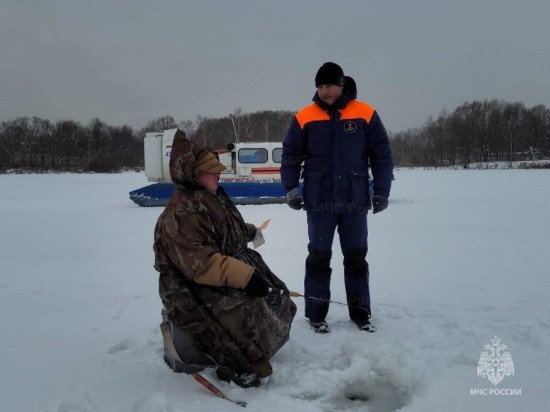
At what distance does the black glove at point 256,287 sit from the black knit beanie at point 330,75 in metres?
1.56

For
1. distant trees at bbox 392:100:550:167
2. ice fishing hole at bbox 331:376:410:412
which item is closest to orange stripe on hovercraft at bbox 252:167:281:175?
ice fishing hole at bbox 331:376:410:412

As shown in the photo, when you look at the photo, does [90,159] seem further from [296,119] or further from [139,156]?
[296,119]

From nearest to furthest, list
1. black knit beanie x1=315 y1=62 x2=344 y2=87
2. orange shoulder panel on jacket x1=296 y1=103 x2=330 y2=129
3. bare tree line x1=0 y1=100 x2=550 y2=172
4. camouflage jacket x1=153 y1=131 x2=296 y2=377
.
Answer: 1. camouflage jacket x1=153 y1=131 x2=296 y2=377
2. black knit beanie x1=315 y1=62 x2=344 y2=87
3. orange shoulder panel on jacket x1=296 y1=103 x2=330 y2=129
4. bare tree line x1=0 y1=100 x2=550 y2=172

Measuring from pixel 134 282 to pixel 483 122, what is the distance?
65606 mm

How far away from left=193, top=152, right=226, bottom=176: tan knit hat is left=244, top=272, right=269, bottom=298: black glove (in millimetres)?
622

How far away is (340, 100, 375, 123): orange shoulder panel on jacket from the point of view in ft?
10.6

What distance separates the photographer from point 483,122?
6128cm

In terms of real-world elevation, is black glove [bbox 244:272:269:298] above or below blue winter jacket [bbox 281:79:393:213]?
below

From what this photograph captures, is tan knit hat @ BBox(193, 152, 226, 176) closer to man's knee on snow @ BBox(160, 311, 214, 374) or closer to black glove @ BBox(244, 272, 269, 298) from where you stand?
black glove @ BBox(244, 272, 269, 298)

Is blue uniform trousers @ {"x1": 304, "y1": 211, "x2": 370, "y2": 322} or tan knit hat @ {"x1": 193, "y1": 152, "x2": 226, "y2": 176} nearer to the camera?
tan knit hat @ {"x1": 193, "y1": 152, "x2": 226, "y2": 176}

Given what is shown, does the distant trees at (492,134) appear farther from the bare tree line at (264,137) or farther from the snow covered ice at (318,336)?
the snow covered ice at (318,336)

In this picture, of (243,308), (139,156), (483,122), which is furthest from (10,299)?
(139,156)

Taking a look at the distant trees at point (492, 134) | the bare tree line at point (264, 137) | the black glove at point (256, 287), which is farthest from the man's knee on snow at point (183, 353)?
the distant trees at point (492, 134)

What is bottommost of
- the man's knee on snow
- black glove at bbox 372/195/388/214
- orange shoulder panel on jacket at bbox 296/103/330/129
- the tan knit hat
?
the man's knee on snow
